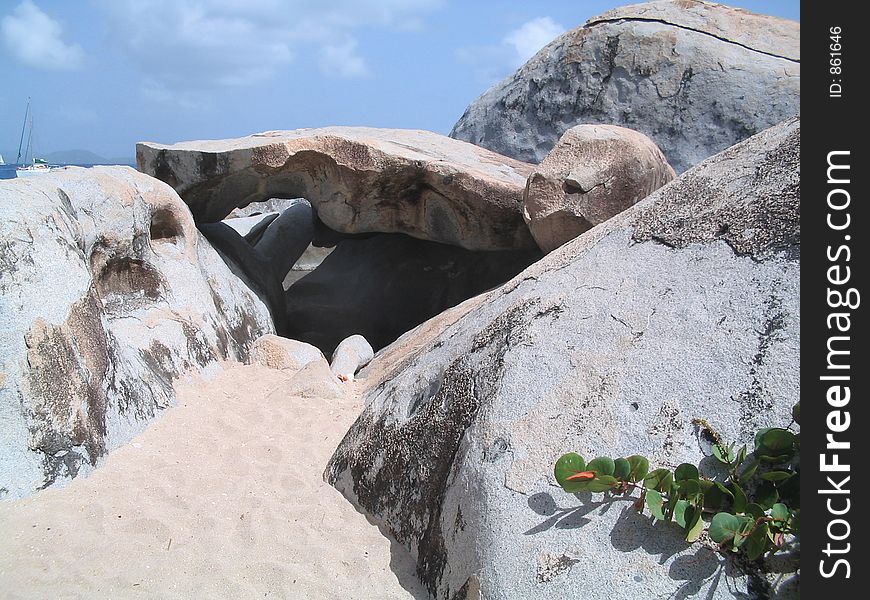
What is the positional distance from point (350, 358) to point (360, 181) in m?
1.39

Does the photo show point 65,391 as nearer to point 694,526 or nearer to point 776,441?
point 694,526

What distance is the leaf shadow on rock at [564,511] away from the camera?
1.97 m

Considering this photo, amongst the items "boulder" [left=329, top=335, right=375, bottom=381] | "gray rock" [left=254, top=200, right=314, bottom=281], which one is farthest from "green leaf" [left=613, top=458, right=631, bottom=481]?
"gray rock" [left=254, top=200, right=314, bottom=281]

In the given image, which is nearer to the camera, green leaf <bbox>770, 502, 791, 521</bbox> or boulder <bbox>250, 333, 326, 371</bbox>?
green leaf <bbox>770, 502, 791, 521</bbox>

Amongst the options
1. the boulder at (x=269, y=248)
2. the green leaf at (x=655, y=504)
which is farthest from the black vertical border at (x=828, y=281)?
the boulder at (x=269, y=248)

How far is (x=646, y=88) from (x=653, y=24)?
0.53 m

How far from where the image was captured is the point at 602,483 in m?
1.96

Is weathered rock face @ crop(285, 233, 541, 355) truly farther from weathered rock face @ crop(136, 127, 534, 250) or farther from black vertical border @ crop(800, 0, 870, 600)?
black vertical border @ crop(800, 0, 870, 600)

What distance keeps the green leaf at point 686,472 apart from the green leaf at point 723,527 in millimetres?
143

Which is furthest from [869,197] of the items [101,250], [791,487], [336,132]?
Result: [336,132]

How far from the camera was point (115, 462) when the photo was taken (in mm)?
2891

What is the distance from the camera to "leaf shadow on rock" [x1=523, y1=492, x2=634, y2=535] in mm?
1975

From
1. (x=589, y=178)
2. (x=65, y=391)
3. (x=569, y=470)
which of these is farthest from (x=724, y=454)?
(x=589, y=178)

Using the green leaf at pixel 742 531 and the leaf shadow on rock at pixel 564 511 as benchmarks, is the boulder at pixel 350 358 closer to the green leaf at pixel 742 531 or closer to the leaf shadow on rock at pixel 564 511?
the leaf shadow on rock at pixel 564 511
